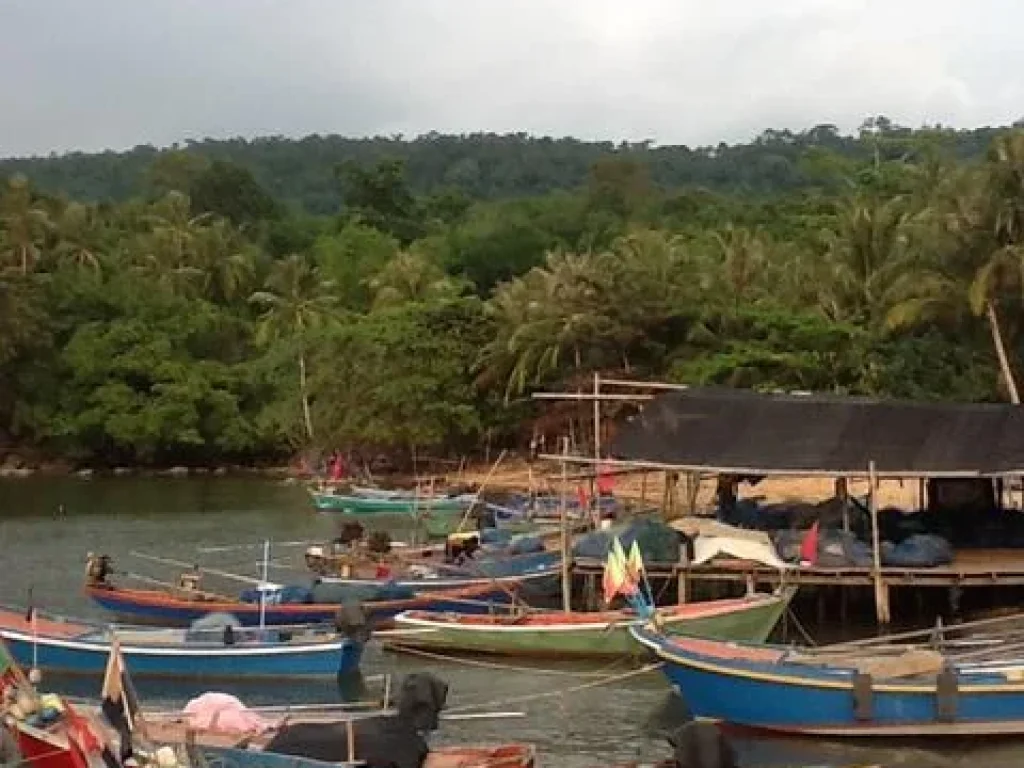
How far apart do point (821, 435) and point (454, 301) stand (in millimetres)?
34422

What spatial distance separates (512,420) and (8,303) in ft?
71.0

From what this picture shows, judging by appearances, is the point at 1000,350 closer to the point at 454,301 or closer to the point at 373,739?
the point at 454,301

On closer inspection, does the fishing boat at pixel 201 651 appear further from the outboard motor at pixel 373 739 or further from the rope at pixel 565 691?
the outboard motor at pixel 373 739

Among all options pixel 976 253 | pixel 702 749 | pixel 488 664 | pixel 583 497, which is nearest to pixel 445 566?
pixel 488 664

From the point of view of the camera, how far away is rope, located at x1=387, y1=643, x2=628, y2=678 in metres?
24.5

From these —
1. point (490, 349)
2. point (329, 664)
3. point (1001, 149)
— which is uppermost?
point (1001, 149)

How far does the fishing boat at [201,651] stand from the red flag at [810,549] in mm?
7662

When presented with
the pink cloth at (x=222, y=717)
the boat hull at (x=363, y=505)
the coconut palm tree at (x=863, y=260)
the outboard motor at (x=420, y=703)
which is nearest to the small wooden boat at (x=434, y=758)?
the outboard motor at (x=420, y=703)

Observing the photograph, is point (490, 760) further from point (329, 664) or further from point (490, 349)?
point (490, 349)

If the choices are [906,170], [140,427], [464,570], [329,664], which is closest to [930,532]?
[464,570]

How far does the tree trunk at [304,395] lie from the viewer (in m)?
62.2

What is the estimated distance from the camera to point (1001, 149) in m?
41.8

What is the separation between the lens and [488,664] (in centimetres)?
2527

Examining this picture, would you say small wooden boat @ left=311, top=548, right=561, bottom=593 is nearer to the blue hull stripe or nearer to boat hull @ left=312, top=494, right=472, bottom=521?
the blue hull stripe
